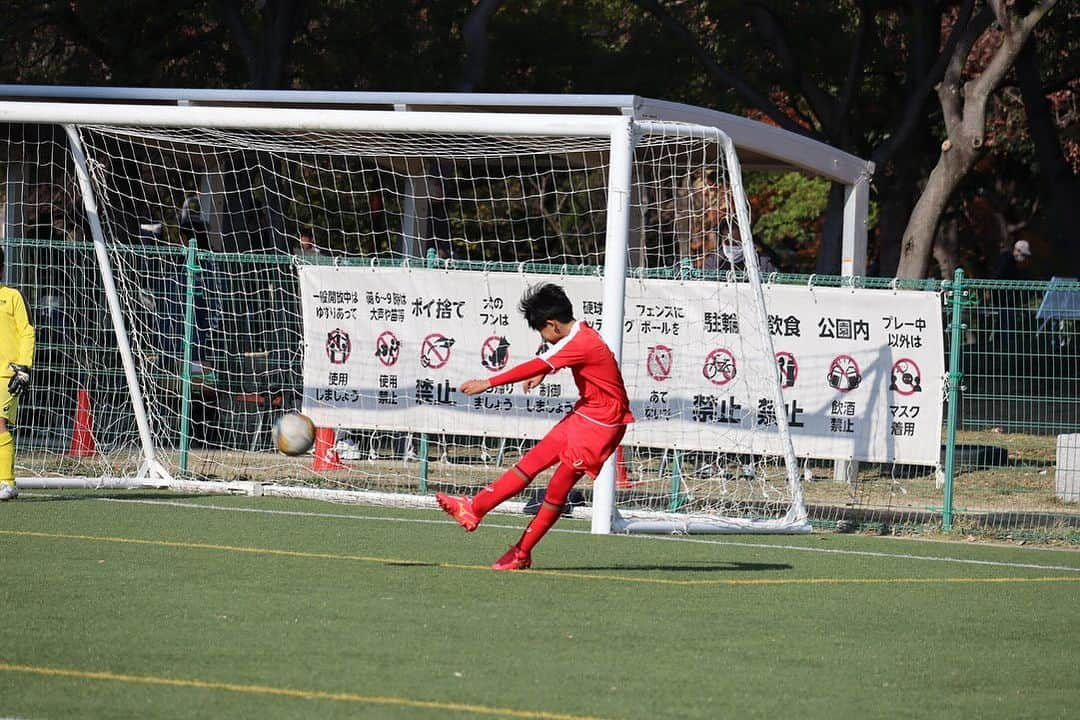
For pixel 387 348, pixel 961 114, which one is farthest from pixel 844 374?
pixel 961 114

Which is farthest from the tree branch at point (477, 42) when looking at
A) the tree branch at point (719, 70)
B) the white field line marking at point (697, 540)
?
the white field line marking at point (697, 540)

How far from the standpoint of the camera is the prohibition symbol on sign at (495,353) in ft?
47.1

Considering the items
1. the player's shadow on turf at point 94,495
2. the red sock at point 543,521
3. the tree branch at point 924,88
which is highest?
the tree branch at point 924,88

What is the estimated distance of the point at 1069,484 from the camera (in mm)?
14508

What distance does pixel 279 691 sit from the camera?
20.4 feet

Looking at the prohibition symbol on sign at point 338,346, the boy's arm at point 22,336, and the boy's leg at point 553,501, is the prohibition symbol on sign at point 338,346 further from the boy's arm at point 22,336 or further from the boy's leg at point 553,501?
the boy's leg at point 553,501

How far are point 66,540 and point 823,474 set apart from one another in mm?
7927

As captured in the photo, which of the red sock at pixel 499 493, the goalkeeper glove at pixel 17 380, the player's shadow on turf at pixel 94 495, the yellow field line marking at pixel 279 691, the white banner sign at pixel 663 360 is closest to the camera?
the yellow field line marking at pixel 279 691

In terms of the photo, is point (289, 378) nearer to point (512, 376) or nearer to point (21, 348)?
point (21, 348)

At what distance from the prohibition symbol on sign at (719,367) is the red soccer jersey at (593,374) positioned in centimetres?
413

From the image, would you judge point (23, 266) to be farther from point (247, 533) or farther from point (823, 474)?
point (823, 474)

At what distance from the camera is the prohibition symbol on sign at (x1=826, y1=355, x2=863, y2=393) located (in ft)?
44.4

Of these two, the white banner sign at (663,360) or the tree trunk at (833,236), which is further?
the tree trunk at (833,236)

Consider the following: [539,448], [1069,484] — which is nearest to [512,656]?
[539,448]
